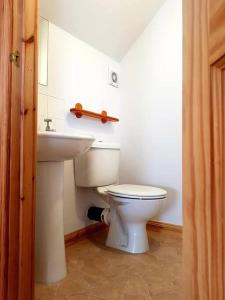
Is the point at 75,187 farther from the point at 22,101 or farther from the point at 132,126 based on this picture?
the point at 22,101

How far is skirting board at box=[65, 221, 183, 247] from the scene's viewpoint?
1.68 meters

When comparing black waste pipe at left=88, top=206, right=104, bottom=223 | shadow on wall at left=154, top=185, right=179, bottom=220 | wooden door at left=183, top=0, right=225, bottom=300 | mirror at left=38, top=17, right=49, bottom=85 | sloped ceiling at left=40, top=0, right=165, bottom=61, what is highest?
sloped ceiling at left=40, top=0, right=165, bottom=61

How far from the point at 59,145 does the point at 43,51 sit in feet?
2.70

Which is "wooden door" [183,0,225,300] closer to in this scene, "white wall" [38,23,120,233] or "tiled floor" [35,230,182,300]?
"tiled floor" [35,230,182,300]

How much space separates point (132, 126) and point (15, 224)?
1.54 metres

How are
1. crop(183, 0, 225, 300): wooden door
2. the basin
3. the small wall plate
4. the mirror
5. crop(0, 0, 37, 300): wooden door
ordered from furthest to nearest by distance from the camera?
the small wall plate → the mirror → the basin → crop(0, 0, 37, 300): wooden door → crop(183, 0, 225, 300): wooden door

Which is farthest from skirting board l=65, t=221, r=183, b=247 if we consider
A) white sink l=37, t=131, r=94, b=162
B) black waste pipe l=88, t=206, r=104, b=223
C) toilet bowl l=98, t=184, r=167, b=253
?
white sink l=37, t=131, r=94, b=162

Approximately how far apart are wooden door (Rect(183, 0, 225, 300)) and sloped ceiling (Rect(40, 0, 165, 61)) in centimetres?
149

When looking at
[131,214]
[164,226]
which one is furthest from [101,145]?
[164,226]

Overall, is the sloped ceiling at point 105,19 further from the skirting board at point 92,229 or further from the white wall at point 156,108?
the skirting board at point 92,229

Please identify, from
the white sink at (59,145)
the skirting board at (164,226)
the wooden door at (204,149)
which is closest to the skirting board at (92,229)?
the skirting board at (164,226)

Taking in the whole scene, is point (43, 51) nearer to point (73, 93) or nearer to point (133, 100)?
point (73, 93)

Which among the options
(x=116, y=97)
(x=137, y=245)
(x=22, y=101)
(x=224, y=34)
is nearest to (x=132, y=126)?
(x=116, y=97)

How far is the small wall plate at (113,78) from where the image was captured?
2111mm
